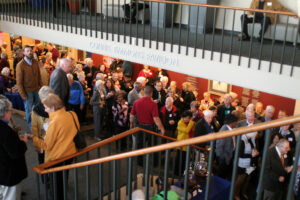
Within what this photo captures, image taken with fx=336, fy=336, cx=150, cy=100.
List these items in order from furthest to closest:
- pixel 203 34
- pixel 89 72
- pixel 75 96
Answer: pixel 89 72, pixel 203 34, pixel 75 96

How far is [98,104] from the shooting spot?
728 cm

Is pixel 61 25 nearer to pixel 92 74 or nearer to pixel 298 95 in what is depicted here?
pixel 92 74

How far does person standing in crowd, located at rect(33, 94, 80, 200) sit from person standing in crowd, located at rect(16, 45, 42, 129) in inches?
116

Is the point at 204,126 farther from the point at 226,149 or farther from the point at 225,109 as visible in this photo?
the point at 225,109

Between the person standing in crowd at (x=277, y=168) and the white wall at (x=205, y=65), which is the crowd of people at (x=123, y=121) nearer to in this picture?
the person standing in crowd at (x=277, y=168)

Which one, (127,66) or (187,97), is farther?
(127,66)

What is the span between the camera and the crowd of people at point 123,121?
382 cm

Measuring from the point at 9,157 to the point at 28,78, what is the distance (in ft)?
11.3

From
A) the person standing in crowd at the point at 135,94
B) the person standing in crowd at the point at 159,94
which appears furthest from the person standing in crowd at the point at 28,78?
the person standing in crowd at the point at 159,94

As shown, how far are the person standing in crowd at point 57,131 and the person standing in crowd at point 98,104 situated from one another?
328cm

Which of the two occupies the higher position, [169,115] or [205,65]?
[205,65]

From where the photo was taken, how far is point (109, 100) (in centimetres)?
747

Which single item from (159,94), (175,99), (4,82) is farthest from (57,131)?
(4,82)

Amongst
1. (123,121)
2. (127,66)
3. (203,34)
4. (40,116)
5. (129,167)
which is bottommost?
(123,121)
